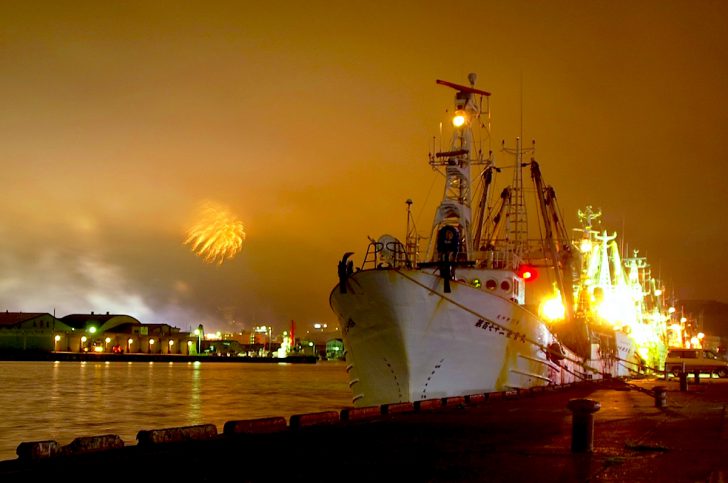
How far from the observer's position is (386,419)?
23.0 metres

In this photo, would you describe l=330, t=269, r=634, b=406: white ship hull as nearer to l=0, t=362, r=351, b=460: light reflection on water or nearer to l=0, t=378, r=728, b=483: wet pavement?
l=0, t=362, r=351, b=460: light reflection on water

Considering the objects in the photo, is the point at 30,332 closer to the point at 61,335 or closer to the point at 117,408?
the point at 61,335

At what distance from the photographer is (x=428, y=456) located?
1477 centimetres

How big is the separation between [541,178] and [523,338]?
873 inches

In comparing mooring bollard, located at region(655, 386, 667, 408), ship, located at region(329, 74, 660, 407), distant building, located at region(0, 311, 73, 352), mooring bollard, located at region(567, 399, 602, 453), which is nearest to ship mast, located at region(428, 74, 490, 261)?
ship, located at region(329, 74, 660, 407)

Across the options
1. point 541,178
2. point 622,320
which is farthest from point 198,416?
point 622,320

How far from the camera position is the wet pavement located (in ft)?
40.0

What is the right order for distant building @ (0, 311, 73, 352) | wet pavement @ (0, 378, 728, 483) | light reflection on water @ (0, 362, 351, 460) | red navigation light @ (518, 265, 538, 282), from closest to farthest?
wet pavement @ (0, 378, 728, 483) < light reflection on water @ (0, 362, 351, 460) < red navigation light @ (518, 265, 538, 282) < distant building @ (0, 311, 73, 352)

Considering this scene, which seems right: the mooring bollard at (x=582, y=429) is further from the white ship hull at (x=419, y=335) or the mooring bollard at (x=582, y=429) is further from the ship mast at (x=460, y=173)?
the ship mast at (x=460, y=173)

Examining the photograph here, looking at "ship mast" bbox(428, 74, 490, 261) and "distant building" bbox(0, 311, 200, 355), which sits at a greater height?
"ship mast" bbox(428, 74, 490, 261)

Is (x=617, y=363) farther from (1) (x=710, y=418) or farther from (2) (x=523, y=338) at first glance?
Result: (1) (x=710, y=418)

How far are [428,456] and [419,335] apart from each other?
19.0 meters

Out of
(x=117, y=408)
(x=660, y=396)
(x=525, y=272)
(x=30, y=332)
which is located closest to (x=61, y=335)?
(x=30, y=332)

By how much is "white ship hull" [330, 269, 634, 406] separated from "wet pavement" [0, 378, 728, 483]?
10.6m
